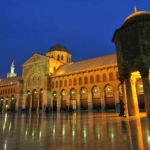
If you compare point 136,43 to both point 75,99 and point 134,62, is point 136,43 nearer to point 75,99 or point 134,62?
point 134,62

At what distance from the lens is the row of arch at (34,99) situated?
34938mm

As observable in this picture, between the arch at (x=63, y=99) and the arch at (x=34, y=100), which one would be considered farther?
the arch at (x=34, y=100)

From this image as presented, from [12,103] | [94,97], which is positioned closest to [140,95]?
[94,97]

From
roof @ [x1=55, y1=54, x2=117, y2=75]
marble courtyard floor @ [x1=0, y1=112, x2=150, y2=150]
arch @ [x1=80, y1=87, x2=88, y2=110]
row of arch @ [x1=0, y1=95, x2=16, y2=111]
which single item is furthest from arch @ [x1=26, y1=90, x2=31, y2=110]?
marble courtyard floor @ [x1=0, y1=112, x2=150, y2=150]

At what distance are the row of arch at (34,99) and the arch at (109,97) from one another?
1758cm

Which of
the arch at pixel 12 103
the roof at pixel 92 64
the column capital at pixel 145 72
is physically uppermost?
the roof at pixel 92 64

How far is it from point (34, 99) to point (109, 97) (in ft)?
68.9

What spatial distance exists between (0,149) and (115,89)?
2442 cm

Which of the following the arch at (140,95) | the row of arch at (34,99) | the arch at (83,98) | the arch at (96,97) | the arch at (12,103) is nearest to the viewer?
the arch at (140,95)

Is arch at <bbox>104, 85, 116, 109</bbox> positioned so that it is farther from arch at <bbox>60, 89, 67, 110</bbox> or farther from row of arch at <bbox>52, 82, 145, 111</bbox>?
arch at <bbox>60, 89, 67, 110</bbox>

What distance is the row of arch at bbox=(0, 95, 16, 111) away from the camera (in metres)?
42.2

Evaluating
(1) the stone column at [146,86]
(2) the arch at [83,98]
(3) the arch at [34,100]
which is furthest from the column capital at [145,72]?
(3) the arch at [34,100]

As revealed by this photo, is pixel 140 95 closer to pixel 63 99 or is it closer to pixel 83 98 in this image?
pixel 83 98

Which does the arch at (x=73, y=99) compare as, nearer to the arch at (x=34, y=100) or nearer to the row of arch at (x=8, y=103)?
the arch at (x=34, y=100)
